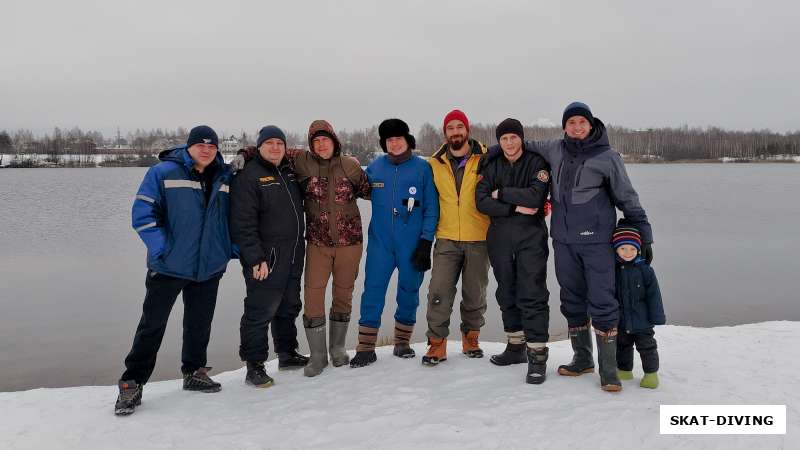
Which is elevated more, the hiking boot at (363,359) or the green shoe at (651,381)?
the green shoe at (651,381)

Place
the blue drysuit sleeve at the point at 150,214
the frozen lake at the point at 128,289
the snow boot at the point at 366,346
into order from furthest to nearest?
the frozen lake at the point at 128,289 → the snow boot at the point at 366,346 → the blue drysuit sleeve at the point at 150,214

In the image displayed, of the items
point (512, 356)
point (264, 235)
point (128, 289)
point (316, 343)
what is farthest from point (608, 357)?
point (128, 289)

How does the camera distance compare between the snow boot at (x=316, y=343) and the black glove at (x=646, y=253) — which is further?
the snow boot at (x=316, y=343)

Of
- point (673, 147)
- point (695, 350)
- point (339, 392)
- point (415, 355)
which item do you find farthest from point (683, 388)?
point (673, 147)

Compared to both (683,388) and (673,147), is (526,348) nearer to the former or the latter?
(683,388)

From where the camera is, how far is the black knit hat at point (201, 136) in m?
3.66

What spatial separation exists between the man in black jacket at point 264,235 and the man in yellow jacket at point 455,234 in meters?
1.20

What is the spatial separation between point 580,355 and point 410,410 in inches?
58.5

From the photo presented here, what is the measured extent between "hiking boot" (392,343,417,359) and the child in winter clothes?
184 centimetres

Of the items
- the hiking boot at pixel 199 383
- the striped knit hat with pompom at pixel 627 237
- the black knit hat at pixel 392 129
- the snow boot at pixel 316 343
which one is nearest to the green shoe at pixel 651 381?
the striped knit hat with pompom at pixel 627 237

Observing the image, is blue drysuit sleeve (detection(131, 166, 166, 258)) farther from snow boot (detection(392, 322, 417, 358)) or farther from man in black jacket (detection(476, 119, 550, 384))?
man in black jacket (detection(476, 119, 550, 384))

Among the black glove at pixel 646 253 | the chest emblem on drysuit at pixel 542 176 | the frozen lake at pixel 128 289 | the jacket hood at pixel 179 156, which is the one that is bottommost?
the frozen lake at pixel 128 289

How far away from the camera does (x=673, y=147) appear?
88.6 metres

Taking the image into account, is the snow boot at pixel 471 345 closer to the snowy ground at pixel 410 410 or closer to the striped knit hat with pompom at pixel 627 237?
the snowy ground at pixel 410 410
